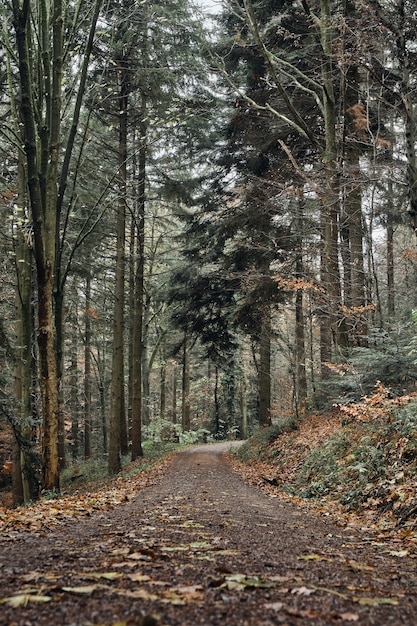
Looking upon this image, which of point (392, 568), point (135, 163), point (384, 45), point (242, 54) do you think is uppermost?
point (242, 54)

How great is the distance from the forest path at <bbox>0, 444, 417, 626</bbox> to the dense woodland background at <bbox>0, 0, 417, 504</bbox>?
409 centimetres

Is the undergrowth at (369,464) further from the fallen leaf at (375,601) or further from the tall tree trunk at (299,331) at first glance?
the tall tree trunk at (299,331)

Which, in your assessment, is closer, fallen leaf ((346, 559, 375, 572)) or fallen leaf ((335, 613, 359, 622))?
fallen leaf ((335, 613, 359, 622))

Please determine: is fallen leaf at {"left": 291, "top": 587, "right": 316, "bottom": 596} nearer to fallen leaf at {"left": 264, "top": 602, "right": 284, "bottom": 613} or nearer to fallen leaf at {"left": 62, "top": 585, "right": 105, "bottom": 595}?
fallen leaf at {"left": 264, "top": 602, "right": 284, "bottom": 613}

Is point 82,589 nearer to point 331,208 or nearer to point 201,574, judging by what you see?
point 201,574

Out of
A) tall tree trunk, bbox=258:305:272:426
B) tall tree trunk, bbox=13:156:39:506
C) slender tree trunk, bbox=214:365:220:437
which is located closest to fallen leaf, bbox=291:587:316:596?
tall tree trunk, bbox=13:156:39:506

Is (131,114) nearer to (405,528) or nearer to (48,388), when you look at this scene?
(48,388)

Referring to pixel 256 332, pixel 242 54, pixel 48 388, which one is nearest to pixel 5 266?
pixel 48 388

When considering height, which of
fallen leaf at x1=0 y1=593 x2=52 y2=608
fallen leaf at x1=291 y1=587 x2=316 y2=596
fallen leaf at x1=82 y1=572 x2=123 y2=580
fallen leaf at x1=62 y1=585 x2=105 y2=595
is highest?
fallen leaf at x1=0 y1=593 x2=52 y2=608

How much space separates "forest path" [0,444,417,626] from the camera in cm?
191

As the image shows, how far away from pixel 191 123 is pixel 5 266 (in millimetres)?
8047

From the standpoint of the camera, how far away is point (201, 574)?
2553 mm

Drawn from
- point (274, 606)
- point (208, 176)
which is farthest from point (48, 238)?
point (208, 176)

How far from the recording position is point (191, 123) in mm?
15789
